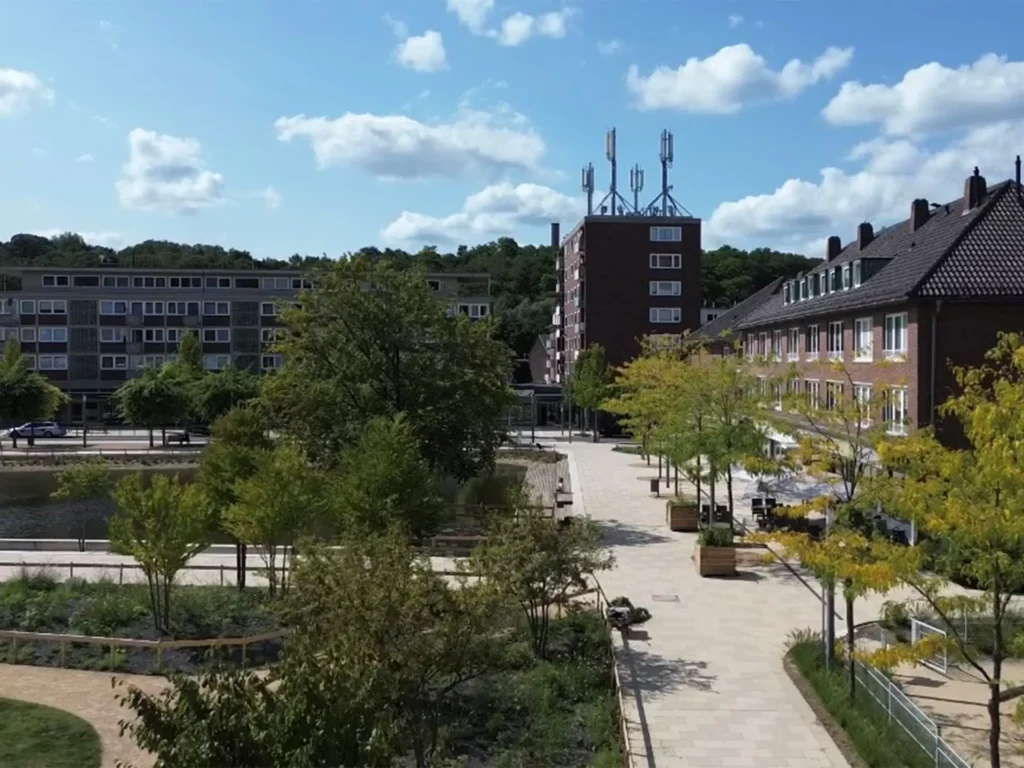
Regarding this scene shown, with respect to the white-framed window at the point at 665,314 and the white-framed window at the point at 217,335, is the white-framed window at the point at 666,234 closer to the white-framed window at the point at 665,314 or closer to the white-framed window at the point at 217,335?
the white-framed window at the point at 665,314

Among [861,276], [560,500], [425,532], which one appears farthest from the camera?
[560,500]

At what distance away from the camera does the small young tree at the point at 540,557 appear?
16.1m

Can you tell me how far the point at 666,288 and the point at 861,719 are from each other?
57627mm

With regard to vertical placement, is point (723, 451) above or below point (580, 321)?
below

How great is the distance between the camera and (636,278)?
69500 mm

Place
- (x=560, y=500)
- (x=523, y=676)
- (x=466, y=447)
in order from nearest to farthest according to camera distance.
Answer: (x=523, y=676)
(x=466, y=447)
(x=560, y=500)

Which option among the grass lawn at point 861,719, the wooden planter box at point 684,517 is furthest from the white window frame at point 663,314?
the grass lawn at point 861,719

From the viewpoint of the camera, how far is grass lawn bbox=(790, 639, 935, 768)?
39.7 feet

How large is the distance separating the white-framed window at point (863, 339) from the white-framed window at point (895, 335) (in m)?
1.10

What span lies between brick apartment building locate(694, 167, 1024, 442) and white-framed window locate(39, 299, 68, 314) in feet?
207

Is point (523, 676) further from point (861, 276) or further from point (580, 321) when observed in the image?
point (580, 321)

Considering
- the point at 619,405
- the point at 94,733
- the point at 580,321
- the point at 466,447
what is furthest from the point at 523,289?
the point at 94,733

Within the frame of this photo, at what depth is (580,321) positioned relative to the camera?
2869 inches

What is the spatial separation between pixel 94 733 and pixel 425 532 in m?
9.44
